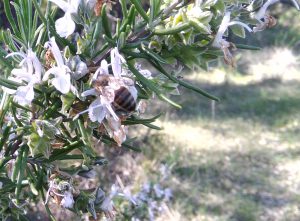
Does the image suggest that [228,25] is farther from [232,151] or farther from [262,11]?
[232,151]

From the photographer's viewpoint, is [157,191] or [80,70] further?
[157,191]

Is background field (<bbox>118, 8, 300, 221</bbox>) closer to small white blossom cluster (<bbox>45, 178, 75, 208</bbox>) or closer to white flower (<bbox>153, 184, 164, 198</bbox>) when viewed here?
white flower (<bbox>153, 184, 164, 198</bbox>)

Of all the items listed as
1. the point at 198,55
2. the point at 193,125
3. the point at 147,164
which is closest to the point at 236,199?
the point at 147,164

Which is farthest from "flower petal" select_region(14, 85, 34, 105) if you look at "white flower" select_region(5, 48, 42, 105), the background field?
the background field

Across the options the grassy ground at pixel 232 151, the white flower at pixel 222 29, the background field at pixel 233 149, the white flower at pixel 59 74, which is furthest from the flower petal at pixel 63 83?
the grassy ground at pixel 232 151

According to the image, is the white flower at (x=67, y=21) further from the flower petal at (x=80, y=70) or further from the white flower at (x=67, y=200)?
the white flower at (x=67, y=200)

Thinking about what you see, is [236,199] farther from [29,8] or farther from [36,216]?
[29,8]

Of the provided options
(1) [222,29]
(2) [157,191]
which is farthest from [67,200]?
(2) [157,191]
